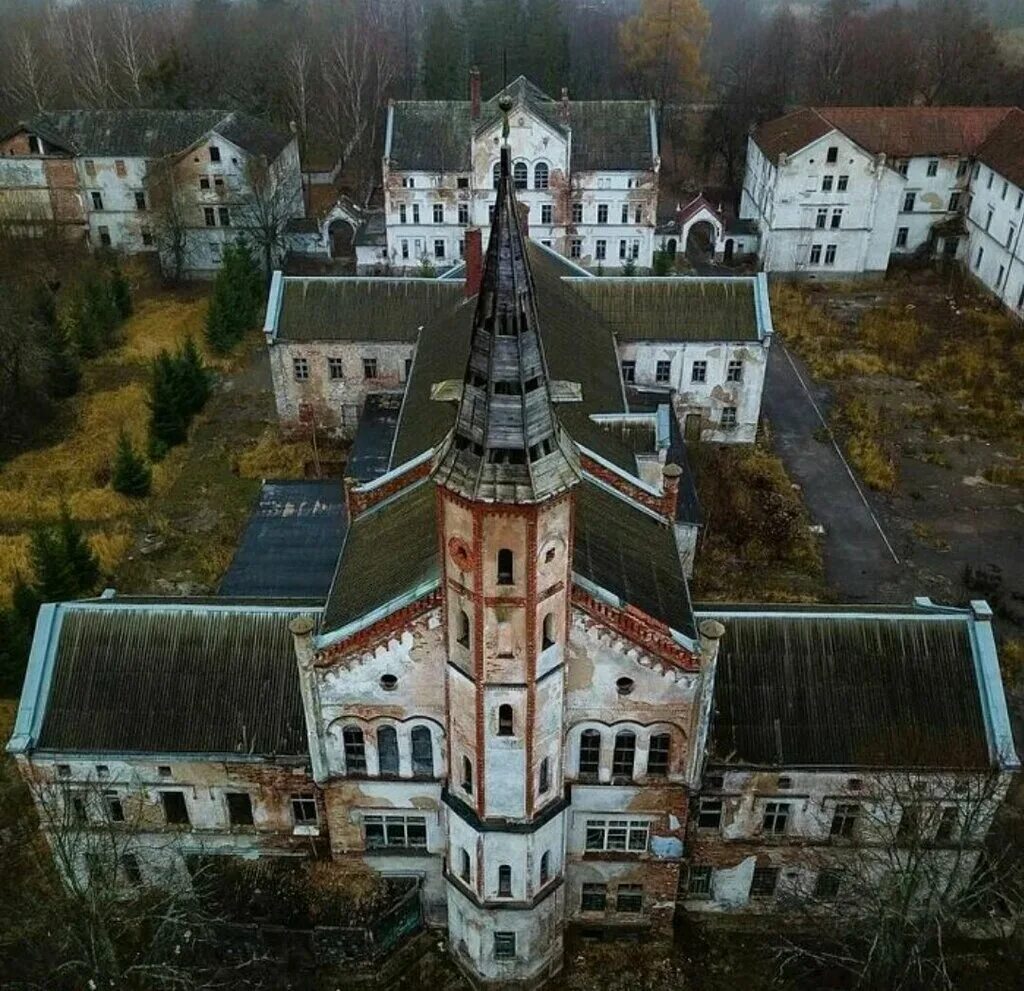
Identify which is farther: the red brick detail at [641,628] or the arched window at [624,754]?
the arched window at [624,754]

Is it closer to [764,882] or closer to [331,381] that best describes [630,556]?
[764,882]

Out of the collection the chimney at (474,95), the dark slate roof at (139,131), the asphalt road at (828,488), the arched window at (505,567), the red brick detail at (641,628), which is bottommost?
the asphalt road at (828,488)

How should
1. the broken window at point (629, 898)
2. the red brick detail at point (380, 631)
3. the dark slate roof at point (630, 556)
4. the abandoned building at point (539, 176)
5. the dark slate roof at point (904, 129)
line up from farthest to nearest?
1. the dark slate roof at point (904, 129)
2. the abandoned building at point (539, 176)
3. the broken window at point (629, 898)
4. the dark slate roof at point (630, 556)
5. the red brick detail at point (380, 631)

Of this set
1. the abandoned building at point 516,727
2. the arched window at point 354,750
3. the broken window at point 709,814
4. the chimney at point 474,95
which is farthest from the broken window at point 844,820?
the chimney at point 474,95

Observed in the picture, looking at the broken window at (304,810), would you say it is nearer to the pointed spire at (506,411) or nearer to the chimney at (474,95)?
the pointed spire at (506,411)

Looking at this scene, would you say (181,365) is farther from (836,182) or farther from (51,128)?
(836,182)
